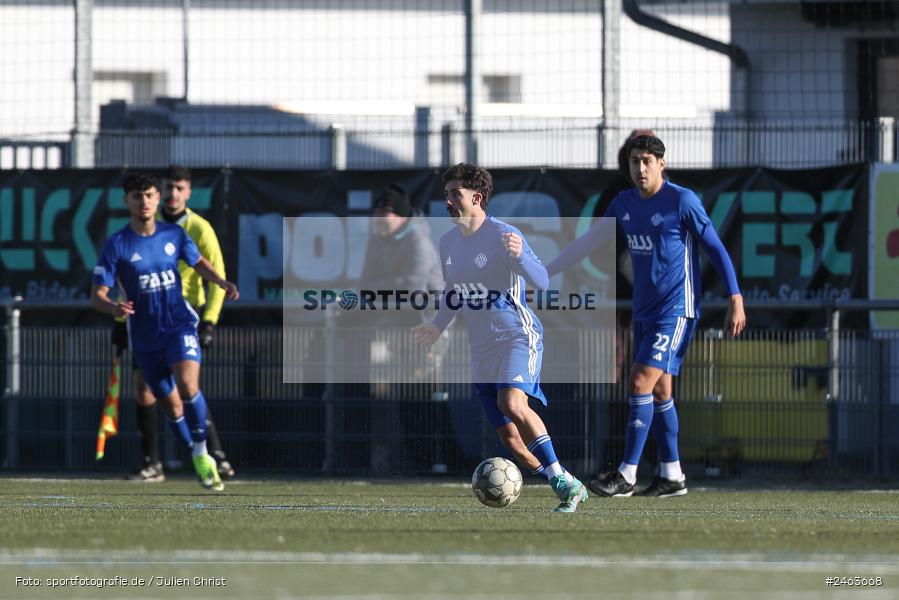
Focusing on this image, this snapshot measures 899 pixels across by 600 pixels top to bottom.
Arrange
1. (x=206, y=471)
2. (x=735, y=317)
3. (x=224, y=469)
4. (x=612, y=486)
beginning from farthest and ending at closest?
(x=224, y=469) → (x=206, y=471) → (x=612, y=486) → (x=735, y=317)

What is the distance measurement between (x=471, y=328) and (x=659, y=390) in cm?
197

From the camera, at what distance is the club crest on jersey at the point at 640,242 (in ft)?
35.0

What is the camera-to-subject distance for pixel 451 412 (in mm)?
13078

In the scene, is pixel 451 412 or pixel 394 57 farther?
pixel 394 57

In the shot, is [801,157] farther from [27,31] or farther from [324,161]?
[27,31]

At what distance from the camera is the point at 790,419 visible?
12789 millimetres

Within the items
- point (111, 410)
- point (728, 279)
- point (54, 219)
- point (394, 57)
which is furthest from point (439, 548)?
point (394, 57)

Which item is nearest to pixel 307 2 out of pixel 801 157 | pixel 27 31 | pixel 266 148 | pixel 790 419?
pixel 27 31

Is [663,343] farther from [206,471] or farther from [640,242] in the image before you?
[206,471]

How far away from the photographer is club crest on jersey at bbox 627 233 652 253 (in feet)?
35.0

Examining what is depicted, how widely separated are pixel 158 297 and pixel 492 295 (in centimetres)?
303

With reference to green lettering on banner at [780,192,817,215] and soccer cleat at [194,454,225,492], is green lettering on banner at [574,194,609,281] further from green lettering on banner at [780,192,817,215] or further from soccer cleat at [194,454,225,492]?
soccer cleat at [194,454,225,492]

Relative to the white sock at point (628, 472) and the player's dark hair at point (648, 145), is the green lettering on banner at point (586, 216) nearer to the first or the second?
the player's dark hair at point (648, 145)

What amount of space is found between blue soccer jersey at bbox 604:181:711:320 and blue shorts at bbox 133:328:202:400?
9.98ft
